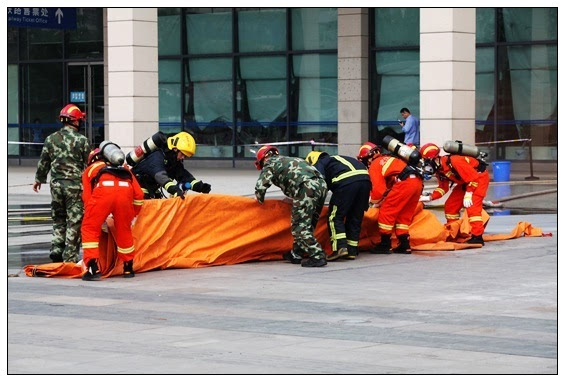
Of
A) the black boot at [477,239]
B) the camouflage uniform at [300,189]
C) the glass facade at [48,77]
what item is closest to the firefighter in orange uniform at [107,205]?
the camouflage uniform at [300,189]

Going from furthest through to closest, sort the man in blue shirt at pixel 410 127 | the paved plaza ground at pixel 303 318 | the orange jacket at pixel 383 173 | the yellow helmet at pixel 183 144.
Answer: the man in blue shirt at pixel 410 127
the orange jacket at pixel 383 173
the yellow helmet at pixel 183 144
the paved plaza ground at pixel 303 318

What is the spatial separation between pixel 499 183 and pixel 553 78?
4.74 m

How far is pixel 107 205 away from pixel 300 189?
2.30 meters

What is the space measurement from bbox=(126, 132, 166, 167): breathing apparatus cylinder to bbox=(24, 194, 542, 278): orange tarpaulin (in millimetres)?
565

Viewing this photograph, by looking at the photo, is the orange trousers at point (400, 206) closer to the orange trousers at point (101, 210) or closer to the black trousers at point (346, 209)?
the black trousers at point (346, 209)

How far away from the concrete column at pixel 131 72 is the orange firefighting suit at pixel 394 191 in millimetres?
14052

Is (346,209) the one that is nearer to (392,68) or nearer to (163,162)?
(163,162)

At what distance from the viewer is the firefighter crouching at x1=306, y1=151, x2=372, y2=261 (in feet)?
50.3

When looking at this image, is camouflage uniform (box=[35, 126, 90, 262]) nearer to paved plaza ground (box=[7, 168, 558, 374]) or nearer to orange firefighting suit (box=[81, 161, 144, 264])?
paved plaza ground (box=[7, 168, 558, 374])

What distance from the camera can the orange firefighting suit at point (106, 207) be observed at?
13711 millimetres

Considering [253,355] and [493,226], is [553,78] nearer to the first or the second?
[493,226]

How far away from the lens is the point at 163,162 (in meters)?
15.0

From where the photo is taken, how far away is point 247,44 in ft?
117

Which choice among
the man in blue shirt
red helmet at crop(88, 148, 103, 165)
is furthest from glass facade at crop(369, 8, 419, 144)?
red helmet at crop(88, 148, 103, 165)
